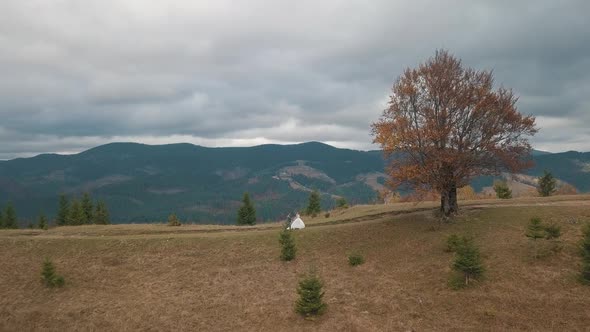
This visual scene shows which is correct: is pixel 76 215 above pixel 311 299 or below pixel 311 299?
above

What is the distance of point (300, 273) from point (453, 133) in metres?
18.6

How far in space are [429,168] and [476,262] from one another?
1059cm

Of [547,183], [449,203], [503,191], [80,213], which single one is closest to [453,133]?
[449,203]

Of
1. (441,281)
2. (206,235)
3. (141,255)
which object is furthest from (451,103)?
(141,255)

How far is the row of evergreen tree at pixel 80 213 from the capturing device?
8456 cm

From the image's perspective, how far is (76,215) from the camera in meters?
84.3

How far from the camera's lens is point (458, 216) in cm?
3731

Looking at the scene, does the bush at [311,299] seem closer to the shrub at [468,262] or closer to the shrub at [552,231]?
the shrub at [468,262]

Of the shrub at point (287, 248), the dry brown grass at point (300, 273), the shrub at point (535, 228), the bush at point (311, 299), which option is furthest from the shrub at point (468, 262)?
the shrub at point (287, 248)

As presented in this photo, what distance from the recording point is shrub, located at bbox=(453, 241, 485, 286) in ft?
81.8

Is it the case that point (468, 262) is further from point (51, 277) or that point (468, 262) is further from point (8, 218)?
point (8, 218)

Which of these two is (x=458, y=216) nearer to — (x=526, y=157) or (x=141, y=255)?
(x=526, y=157)

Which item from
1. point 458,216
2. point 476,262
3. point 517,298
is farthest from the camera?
point 458,216

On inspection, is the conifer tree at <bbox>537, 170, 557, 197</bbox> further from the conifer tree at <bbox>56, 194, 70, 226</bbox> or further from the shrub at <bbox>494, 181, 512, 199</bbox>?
the conifer tree at <bbox>56, 194, 70, 226</bbox>
